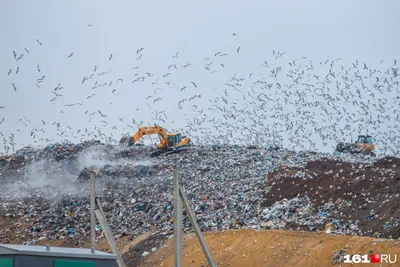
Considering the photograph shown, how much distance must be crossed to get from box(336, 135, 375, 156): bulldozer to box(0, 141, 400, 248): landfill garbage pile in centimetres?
430

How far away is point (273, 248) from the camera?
19.3 meters

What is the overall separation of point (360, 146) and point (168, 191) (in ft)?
48.3

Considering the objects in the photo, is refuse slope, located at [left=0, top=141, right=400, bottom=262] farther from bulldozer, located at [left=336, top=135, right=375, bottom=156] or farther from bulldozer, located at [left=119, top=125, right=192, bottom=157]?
bulldozer, located at [left=336, top=135, right=375, bottom=156]

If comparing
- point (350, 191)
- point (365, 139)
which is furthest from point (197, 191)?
point (365, 139)

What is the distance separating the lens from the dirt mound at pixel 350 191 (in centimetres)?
1903

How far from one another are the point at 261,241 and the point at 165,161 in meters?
12.2

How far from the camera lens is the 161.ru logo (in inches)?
645

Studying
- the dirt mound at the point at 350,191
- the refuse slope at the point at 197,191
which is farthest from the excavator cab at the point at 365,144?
the dirt mound at the point at 350,191

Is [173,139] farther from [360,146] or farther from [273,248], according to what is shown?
[273,248]

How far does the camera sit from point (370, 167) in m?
24.3

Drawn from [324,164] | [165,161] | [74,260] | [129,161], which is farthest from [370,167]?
[74,260]

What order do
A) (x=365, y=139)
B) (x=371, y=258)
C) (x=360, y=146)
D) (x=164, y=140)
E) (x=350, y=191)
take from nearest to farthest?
(x=371, y=258) → (x=350, y=191) → (x=164, y=140) → (x=360, y=146) → (x=365, y=139)

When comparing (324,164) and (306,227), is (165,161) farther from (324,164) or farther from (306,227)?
(306,227)

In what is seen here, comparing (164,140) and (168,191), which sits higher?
(164,140)
